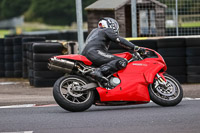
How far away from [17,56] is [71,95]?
963cm

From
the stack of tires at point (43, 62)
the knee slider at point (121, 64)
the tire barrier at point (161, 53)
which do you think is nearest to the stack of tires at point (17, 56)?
the tire barrier at point (161, 53)

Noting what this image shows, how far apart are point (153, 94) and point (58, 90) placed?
1.58 meters

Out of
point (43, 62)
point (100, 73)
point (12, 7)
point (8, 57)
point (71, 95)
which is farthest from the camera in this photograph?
point (12, 7)

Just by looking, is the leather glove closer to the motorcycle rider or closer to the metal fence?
the motorcycle rider

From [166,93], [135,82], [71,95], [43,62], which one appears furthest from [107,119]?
[43,62]

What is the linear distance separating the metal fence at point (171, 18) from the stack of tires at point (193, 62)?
198 centimetres

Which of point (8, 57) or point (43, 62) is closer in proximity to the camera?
point (43, 62)

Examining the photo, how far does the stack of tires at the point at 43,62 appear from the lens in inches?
584

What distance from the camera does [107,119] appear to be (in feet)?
28.9

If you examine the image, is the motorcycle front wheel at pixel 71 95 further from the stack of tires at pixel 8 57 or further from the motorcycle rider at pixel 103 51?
the stack of tires at pixel 8 57

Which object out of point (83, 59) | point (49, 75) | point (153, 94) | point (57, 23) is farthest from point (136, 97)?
point (57, 23)

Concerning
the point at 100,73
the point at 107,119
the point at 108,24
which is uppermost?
the point at 108,24

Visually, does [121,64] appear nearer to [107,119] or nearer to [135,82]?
[135,82]

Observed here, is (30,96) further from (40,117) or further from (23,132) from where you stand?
(23,132)
